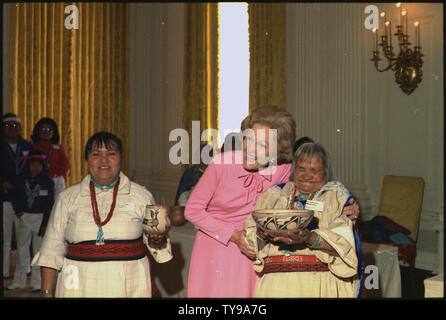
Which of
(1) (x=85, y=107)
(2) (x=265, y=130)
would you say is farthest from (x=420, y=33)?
(1) (x=85, y=107)

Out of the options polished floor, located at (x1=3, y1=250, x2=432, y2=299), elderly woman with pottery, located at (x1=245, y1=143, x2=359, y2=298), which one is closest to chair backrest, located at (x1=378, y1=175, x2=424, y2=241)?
polished floor, located at (x1=3, y1=250, x2=432, y2=299)

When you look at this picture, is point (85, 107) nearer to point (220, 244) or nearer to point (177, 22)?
point (177, 22)

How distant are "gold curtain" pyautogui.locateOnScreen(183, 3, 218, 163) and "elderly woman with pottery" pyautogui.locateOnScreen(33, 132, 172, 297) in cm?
554

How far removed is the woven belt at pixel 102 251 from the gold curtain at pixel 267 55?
4952 mm

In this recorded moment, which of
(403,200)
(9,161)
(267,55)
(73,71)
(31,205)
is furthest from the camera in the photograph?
(73,71)

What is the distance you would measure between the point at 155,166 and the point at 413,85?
15.0 ft

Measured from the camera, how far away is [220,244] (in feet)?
8.63

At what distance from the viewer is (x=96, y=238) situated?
8.07 feet

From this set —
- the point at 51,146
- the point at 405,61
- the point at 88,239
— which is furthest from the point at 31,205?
the point at 405,61

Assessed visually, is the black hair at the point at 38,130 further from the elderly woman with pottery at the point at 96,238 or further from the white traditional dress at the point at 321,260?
the white traditional dress at the point at 321,260

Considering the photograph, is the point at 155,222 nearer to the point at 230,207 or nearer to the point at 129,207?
the point at 129,207

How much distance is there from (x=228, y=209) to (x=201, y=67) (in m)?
5.77

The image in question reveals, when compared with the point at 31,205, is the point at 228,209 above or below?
above

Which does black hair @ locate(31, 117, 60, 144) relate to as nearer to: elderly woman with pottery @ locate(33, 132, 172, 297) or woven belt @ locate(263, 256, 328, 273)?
elderly woman with pottery @ locate(33, 132, 172, 297)
